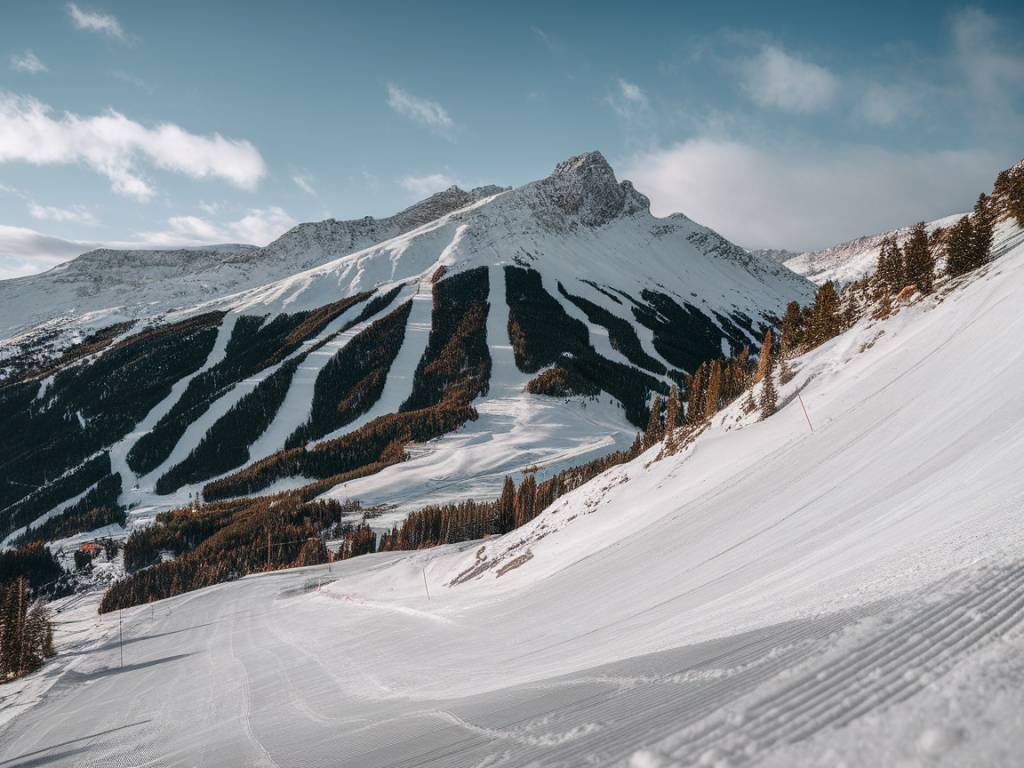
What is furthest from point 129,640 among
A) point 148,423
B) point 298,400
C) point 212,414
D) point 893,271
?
point 148,423

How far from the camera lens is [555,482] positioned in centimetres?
6819

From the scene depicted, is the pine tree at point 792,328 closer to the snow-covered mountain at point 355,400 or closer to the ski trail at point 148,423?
the snow-covered mountain at point 355,400

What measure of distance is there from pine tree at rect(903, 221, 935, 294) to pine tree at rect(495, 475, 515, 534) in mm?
49325

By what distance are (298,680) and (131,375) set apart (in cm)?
21194

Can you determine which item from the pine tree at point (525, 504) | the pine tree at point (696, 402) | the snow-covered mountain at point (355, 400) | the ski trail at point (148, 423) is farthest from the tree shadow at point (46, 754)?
the ski trail at point (148, 423)

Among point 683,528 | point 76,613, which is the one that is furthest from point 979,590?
point 76,613

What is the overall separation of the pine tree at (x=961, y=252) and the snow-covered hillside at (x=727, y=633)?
10.9 ft

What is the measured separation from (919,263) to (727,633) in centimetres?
4101

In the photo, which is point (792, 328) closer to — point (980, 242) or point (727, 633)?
point (980, 242)

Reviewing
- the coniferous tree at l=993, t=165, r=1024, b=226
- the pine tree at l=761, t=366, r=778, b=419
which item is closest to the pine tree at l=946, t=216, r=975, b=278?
the coniferous tree at l=993, t=165, r=1024, b=226

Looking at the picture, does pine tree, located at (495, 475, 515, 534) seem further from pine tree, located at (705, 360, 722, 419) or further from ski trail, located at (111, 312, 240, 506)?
ski trail, located at (111, 312, 240, 506)

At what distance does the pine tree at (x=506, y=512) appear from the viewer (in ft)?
215

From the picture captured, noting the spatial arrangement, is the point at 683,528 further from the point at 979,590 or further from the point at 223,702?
the point at 223,702

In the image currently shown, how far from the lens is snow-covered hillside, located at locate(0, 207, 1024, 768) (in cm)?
304
